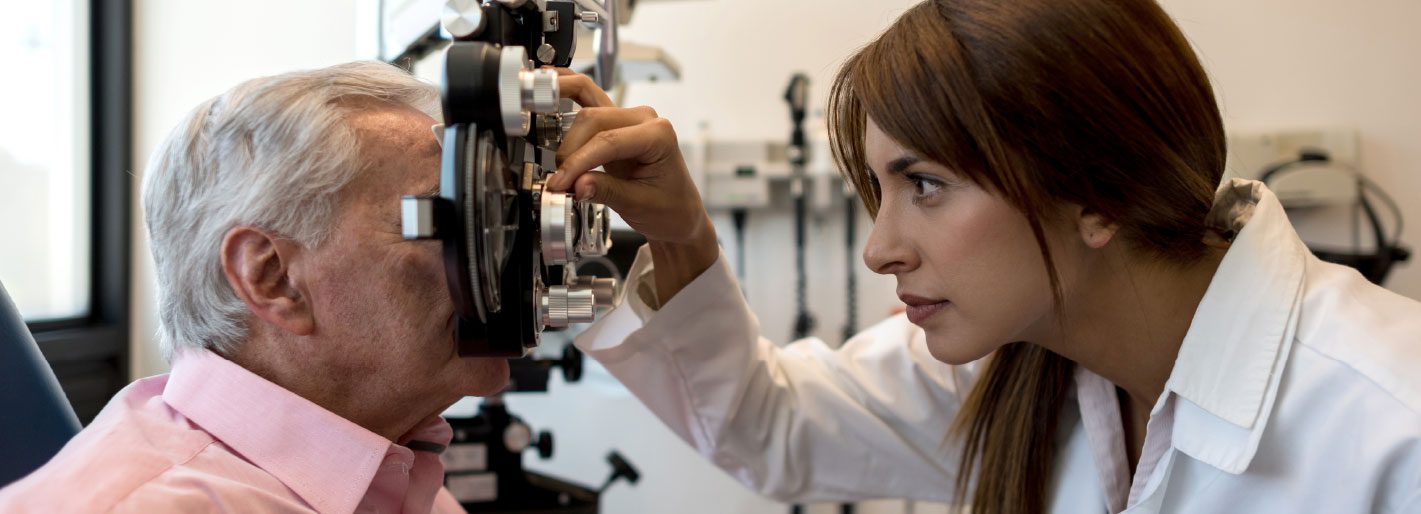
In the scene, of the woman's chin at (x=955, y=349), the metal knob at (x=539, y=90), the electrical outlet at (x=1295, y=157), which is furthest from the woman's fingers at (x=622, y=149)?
the electrical outlet at (x=1295, y=157)

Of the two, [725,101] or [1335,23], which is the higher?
[1335,23]

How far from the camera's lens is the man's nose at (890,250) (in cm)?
102

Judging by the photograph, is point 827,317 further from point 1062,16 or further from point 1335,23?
point 1062,16

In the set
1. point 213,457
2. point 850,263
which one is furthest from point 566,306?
point 850,263

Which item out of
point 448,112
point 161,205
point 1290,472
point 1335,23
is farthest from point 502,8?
point 1335,23

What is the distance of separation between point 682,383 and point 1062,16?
0.69 meters

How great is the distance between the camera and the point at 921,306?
1.05 metres

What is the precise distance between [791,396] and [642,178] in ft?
1.73

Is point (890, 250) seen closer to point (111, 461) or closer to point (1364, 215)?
point (111, 461)

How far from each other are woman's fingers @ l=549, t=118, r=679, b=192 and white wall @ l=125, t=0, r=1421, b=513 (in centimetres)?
203

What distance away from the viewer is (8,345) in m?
0.94

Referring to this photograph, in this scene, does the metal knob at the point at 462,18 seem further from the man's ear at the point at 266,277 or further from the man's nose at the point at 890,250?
the man's nose at the point at 890,250

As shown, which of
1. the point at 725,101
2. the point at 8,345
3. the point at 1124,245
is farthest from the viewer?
the point at 725,101

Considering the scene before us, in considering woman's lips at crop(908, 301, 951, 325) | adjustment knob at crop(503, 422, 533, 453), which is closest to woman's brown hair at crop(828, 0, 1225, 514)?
woman's lips at crop(908, 301, 951, 325)
